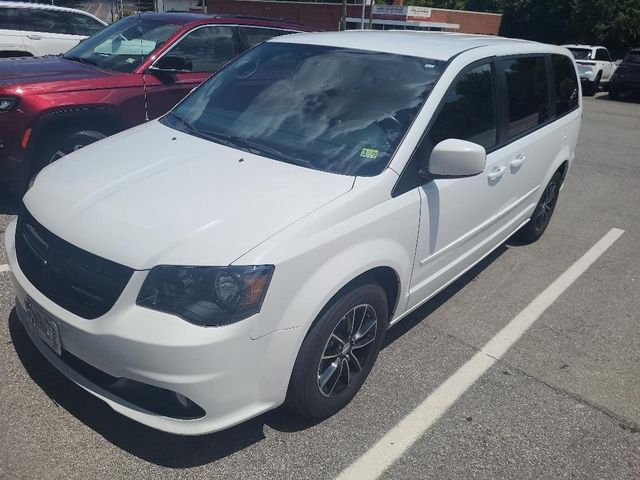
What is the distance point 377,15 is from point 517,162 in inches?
1345

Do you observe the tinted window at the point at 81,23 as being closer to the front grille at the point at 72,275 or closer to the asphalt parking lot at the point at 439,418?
the asphalt parking lot at the point at 439,418

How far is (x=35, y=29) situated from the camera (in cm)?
950

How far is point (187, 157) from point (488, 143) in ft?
6.31

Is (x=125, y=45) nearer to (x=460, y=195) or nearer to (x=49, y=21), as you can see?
(x=460, y=195)

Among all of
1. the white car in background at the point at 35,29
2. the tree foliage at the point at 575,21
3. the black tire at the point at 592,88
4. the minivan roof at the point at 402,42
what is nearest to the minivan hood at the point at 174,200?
the minivan roof at the point at 402,42

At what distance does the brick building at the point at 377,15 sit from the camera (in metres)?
33.3

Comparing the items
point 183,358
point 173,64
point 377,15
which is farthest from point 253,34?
point 377,15

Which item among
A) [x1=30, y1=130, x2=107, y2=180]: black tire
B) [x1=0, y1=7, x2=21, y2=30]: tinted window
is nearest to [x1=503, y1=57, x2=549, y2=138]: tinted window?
[x1=30, y1=130, x2=107, y2=180]: black tire

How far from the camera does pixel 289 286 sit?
7.70 ft

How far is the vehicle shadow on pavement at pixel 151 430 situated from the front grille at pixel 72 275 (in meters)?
0.64

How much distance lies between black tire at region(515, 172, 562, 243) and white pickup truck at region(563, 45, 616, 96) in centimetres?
1552

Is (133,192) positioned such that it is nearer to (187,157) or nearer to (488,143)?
(187,157)

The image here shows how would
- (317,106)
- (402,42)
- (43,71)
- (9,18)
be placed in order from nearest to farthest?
(317,106) → (402,42) → (43,71) → (9,18)

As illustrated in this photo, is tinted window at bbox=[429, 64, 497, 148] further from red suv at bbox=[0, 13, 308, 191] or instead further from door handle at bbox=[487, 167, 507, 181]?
red suv at bbox=[0, 13, 308, 191]
